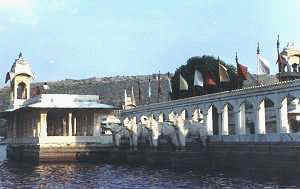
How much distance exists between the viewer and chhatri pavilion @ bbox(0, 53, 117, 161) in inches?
2160

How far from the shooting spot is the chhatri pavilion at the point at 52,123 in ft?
180

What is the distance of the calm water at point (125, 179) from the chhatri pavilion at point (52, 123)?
11.2 metres

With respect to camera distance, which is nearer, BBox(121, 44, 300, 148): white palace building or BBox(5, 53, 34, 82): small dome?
BBox(121, 44, 300, 148): white palace building

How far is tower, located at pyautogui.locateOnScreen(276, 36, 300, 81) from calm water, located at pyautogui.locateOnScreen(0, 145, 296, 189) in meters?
17.2

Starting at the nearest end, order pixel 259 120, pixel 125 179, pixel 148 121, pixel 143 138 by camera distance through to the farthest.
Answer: pixel 125 179 → pixel 259 120 → pixel 148 121 → pixel 143 138

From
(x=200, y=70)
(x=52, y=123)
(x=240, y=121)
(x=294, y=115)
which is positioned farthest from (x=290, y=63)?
(x=200, y=70)

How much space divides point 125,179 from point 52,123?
91.9 ft

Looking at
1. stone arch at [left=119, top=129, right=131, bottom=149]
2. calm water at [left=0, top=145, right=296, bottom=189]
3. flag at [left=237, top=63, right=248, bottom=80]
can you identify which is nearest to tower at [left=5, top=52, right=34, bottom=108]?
stone arch at [left=119, top=129, right=131, bottom=149]

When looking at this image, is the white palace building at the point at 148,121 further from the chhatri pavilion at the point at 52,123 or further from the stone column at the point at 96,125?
the stone column at the point at 96,125

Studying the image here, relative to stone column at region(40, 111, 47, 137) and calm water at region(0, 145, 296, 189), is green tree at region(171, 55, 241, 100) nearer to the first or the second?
stone column at region(40, 111, 47, 137)

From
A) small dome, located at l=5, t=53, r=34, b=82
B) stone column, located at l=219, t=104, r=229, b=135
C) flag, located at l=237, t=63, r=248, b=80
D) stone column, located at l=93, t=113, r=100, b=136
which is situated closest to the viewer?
flag, located at l=237, t=63, r=248, b=80

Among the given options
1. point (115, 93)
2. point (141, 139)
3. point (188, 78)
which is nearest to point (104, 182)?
point (141, 139)

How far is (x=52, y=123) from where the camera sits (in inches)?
2442

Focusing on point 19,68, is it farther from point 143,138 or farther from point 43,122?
point 143,138
